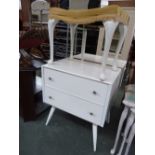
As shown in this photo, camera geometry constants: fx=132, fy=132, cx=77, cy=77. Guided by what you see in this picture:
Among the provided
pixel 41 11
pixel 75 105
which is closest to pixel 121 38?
pixel 75 105

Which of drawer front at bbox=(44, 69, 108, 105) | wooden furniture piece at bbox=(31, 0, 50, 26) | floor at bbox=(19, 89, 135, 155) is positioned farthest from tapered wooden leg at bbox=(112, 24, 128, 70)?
wooden furniture piece at bbox=(31, 0, 50, 26)

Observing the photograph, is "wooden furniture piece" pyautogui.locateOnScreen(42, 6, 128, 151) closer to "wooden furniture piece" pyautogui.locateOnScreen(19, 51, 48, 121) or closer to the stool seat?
the stool seat

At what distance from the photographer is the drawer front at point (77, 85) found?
0.96 metres

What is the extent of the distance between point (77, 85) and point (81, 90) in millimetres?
50

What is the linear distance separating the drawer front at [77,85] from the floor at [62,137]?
513 millimetres

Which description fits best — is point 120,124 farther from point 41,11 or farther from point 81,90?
point 41,11

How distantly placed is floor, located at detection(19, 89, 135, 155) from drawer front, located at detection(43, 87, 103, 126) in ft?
1.06

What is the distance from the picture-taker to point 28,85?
4.29 ft

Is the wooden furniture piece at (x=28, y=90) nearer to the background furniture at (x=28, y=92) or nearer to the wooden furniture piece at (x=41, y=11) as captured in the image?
the background furniture at (x=28, y=92)

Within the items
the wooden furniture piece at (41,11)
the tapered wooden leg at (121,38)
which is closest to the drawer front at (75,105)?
the tapered wooden leg at (121,38)

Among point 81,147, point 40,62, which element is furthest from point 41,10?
point 81,147

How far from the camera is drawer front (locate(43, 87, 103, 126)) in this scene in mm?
1037

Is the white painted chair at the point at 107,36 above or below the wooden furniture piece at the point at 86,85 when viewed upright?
above
